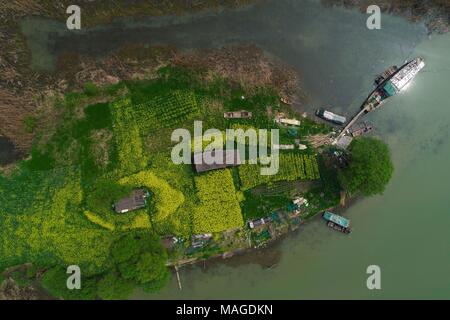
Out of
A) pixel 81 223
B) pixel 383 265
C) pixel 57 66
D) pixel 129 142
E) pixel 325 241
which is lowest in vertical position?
pixel 383 265

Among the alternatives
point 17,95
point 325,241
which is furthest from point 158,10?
point 325,241

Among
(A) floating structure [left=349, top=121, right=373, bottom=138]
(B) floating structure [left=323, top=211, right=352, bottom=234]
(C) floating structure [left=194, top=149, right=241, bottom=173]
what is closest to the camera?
(C) floating structure [left=194, top=149, right=241, bottom=173]

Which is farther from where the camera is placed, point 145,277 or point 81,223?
point 81,223

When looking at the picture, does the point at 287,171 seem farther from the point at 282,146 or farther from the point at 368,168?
the point at 368,168

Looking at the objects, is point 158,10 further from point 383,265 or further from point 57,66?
point 383,265

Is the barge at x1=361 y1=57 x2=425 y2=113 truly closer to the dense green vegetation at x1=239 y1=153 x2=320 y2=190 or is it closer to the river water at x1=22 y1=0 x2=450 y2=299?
the river water at x1=22 y1=0 x2=450 y2=299

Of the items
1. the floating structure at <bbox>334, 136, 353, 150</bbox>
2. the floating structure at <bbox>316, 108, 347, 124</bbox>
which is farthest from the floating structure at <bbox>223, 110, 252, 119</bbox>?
the floating structure at <bbox>334, 136, 353, 150</bbox>

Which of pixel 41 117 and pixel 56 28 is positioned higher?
pixel 56 28
